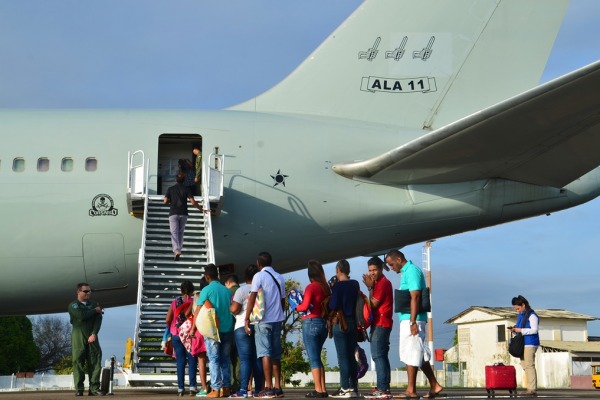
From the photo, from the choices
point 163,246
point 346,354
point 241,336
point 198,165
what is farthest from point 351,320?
point 198,165

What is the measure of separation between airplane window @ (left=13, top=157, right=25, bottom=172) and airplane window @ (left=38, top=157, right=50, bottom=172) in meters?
0.31

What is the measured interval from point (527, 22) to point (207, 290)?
900 centimetres

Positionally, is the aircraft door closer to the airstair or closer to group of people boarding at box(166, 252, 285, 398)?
the airstair

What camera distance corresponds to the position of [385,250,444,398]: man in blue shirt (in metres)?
10.3

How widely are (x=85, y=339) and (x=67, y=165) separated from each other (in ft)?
15.4

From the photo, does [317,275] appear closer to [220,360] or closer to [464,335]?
[220,360]

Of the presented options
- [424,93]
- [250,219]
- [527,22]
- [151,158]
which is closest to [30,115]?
→ [151,158]

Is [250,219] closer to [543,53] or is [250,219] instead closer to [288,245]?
[288,245]

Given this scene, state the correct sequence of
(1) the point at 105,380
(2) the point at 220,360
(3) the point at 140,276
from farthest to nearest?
(3) the point at 140,276
(1) the point at 105,380
(2) the point at 220,360

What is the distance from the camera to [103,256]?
51.8 ft

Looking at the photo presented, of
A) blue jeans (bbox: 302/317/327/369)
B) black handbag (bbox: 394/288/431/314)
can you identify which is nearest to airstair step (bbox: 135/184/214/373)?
blue jeans (bbox: 302/317/327/369)

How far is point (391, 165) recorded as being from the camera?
1497cm

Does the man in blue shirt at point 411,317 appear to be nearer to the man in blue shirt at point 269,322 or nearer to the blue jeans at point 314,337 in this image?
the blue jeans at point 314,337

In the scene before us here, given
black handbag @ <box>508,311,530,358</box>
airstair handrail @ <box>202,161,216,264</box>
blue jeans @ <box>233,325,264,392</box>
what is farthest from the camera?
airstair handrail @ <box>202,161,216,264</box>
